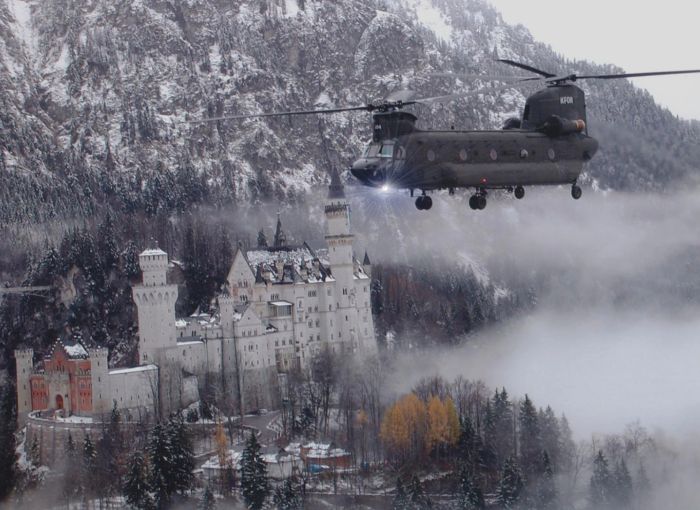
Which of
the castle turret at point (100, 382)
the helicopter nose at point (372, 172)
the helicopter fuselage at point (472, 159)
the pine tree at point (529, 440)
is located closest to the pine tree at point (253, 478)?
the castle turret at point (100, 382)

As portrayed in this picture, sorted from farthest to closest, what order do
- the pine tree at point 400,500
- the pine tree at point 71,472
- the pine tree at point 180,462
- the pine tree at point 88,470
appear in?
the pine tree at point 71,472 < the pine tree at point 88,470 < the pine tree at point 180,462 < the pine tree at point 400,500

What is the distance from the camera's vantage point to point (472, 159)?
69.1 meters

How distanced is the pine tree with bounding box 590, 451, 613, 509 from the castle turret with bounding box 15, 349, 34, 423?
61.1 meters

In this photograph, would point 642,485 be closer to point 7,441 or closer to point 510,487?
point 510,487

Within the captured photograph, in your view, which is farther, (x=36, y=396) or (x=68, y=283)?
(x=68, y=283)

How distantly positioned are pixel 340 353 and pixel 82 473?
4619 cm

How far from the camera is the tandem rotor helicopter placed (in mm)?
66562

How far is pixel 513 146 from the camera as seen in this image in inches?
2798

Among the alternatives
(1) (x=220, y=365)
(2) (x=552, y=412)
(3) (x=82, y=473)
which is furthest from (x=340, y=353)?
(3) (x=82, y=473)

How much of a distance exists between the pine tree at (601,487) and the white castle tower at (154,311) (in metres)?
48.9

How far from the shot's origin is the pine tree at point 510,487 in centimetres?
13000

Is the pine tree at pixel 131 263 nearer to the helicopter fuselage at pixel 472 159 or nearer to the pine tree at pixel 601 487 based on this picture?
the pine tree at pixel 601 487

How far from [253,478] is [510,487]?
76.4ft

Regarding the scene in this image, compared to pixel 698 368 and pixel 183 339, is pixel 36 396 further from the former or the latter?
pixel 698 368
